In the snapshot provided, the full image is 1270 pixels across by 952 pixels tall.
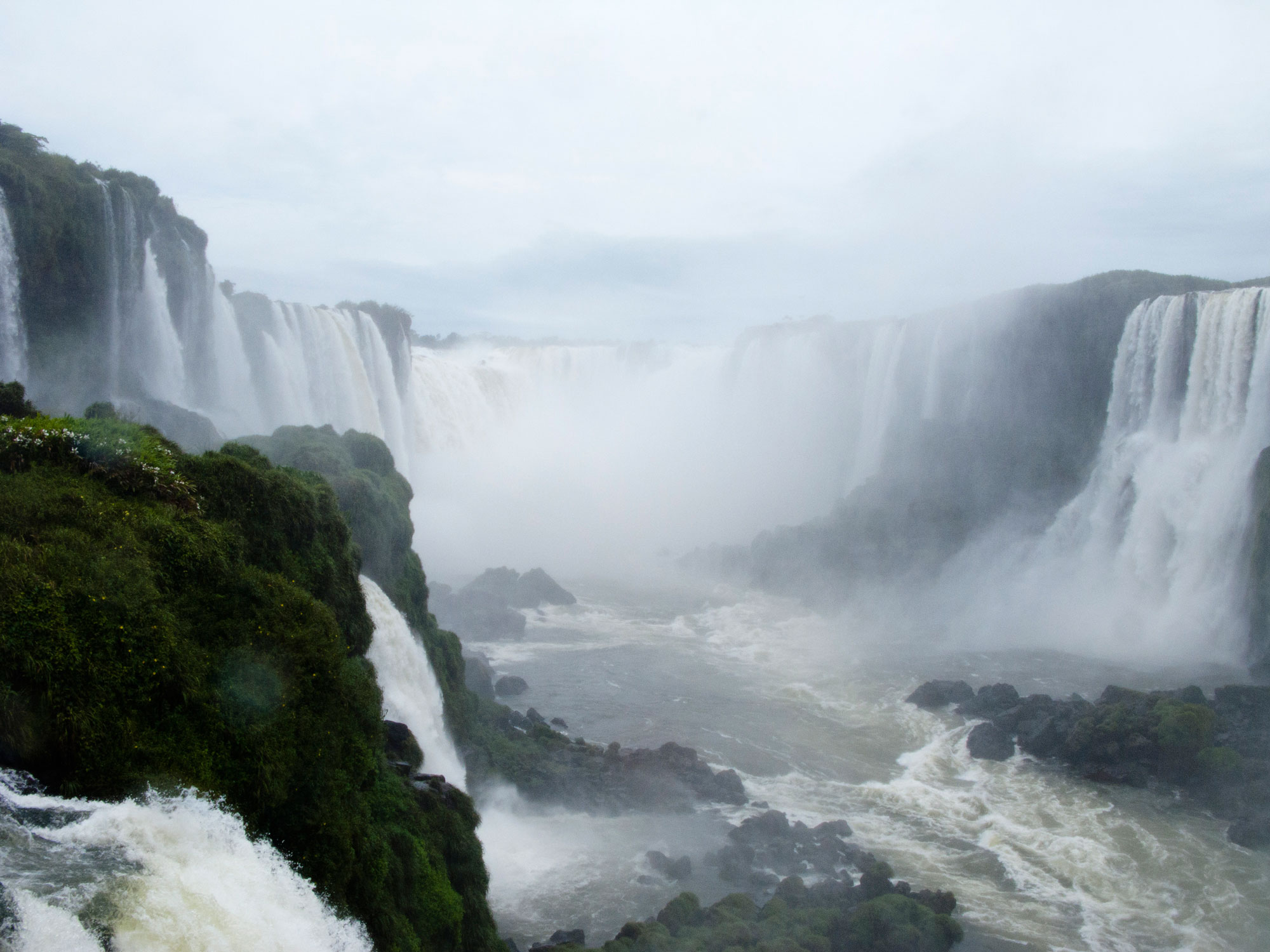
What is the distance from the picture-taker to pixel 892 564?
1389 inches

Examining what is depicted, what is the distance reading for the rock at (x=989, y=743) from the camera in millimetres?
19494

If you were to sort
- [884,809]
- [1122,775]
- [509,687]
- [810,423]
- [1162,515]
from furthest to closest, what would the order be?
[810,423]
[1162,515]
[509,687]
[1122,775]
[884,809]

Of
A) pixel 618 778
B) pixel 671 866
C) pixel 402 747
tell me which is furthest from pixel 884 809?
pixel 402 747

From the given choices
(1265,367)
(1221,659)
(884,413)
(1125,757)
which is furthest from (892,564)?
(1125,757)

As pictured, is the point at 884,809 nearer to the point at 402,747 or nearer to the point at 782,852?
the point at 782,852

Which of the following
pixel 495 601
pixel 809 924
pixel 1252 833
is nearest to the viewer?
pixel 809 924

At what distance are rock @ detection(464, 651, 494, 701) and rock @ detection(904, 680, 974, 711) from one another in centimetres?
1202

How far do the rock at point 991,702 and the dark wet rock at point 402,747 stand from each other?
51.4 ft

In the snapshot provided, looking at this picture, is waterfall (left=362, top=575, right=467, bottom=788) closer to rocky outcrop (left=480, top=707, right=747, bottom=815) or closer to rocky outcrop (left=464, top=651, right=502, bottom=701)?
rocky outcrop (left=480, top=707, right=747, bottom=815)

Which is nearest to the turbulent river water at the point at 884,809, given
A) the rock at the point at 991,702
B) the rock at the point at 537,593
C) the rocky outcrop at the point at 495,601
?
the rock at the point at 991,702

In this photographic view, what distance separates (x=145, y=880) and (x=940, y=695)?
21.8 meters

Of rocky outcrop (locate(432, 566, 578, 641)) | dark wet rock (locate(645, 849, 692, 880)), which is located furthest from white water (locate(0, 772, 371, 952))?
rocky outcrop (locate(432, 566, 578, 641))

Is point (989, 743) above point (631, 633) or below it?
above

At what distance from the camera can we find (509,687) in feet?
78.6
